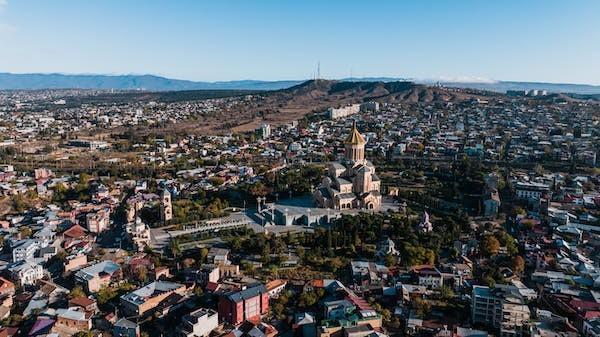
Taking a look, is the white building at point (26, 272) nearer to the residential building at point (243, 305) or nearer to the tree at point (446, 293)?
the residential building at point (243, 305)

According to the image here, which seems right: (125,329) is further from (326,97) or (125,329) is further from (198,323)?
(326,97)

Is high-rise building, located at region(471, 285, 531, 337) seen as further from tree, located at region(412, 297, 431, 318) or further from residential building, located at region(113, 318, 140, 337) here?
residential building, located at region(113, 318, 140, 337)

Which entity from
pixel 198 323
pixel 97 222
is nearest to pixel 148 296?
pixel 198 323

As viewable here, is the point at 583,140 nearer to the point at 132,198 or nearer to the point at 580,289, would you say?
the point at 580,289

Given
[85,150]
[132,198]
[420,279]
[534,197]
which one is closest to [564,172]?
[534,197]

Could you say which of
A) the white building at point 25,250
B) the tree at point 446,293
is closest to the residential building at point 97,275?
the white building at point 25,250
